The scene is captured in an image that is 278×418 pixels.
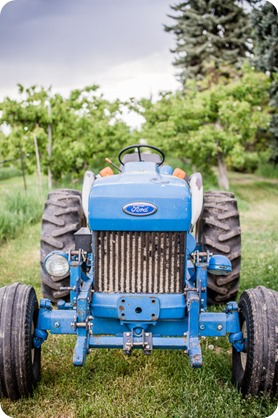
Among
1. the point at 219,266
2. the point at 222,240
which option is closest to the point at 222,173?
the point at 222,240

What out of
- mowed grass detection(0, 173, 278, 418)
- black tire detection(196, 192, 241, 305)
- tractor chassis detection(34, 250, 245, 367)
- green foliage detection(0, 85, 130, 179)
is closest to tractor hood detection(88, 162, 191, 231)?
tractor chassis detection(34, 250, 245, 367)

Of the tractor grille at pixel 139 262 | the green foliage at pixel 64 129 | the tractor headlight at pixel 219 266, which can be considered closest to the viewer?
the tractor grille at pixel 139 262

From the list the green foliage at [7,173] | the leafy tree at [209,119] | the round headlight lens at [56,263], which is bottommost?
the green foliage at [7,173]

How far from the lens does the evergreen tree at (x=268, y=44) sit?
11852mm

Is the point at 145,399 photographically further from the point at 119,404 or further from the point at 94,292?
the point at 94,292

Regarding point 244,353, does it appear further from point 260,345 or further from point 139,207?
point 139,207

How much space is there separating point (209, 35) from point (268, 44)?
5.73m

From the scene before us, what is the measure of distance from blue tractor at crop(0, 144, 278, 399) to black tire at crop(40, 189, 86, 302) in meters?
0.97

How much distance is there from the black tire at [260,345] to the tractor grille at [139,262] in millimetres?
471

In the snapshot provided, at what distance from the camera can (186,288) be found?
3.12m

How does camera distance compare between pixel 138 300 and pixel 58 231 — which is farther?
pixel 58 231

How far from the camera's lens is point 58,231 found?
4352 millimetres

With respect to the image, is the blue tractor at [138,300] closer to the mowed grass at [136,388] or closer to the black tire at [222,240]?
the mowed grass at [136,388]

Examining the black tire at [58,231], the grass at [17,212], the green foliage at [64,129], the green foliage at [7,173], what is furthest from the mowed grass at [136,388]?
the green foliage at [7,173]
